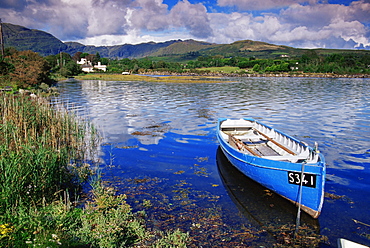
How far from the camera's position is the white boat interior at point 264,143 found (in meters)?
11.2

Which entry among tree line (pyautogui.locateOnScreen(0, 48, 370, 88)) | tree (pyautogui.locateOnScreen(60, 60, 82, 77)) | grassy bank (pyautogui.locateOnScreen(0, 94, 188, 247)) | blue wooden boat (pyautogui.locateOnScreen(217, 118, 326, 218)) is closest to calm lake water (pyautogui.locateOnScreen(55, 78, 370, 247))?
blue wooden boat (pyautogui.locateOnScreen(217, 118, 326, 218))

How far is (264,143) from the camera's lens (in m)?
15.3

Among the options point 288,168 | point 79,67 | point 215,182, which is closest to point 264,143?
point 215,182

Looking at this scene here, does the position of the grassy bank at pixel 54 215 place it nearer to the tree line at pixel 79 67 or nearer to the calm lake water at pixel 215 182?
the calm lake water at pixel 215 182

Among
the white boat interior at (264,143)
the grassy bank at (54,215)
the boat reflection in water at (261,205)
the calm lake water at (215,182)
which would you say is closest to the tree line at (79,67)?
the calm lake water at (215,182)

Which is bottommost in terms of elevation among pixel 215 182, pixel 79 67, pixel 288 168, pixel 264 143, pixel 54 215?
pixel 215 182

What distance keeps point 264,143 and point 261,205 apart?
5.75m

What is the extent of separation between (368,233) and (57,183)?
10.2 meters

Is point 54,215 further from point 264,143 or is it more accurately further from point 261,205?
point 264,143

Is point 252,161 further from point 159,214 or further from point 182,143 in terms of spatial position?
point 182,143

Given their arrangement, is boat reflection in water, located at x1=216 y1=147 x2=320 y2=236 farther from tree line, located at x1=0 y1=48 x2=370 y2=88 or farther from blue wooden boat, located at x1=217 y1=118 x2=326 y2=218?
tree line, located at x1=0 y1=48 x2=370 y2=88

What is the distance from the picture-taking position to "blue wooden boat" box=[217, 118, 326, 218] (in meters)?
8.75

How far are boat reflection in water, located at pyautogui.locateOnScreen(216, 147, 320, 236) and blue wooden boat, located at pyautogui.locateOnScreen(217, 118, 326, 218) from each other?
36cm

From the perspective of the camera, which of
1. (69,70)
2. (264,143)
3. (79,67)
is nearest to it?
(264,143)
